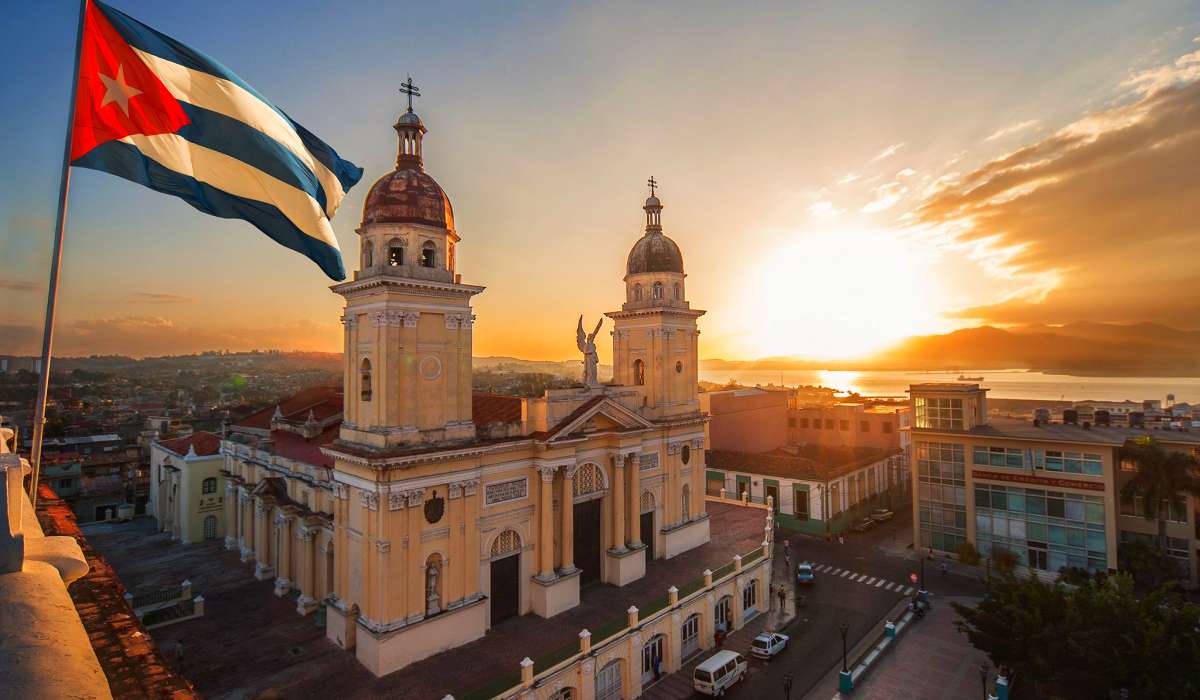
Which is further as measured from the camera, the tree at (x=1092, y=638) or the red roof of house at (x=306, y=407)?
the red roof of house at (x=306, y=407)

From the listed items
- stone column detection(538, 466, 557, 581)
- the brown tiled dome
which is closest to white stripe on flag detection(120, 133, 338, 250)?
the brown tiled dome

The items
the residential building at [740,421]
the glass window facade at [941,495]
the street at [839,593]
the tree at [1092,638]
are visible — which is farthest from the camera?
the residential building at [740,421]

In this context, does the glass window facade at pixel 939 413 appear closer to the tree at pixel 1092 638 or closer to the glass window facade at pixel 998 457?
the glass window facade at pixel 998 457

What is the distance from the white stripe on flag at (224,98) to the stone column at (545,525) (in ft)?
50.3

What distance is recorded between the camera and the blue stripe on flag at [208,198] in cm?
843

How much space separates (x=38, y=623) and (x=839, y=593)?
3414 cm

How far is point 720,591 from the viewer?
25797mm

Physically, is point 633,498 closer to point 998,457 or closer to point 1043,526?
point 998,457

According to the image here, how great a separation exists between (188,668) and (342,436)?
8.80 meters

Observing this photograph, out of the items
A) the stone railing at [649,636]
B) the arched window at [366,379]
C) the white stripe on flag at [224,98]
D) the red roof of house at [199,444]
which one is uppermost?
the white stripe on flag at [224,98]

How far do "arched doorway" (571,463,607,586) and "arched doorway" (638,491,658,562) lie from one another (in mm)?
3234

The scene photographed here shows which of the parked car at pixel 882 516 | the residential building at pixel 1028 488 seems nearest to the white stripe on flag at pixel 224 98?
the residential building at pixel 1028 488

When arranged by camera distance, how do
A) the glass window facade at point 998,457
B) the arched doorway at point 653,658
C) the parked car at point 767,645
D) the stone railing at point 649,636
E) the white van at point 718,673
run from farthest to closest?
1. the glass window facade at point 998,457
2. the parked car at point 767,645
3. the arched doorway at point 653,658
4. the white van at point 718,673
5. the stone railing at point 649,636

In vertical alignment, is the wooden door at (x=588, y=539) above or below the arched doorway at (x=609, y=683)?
above
